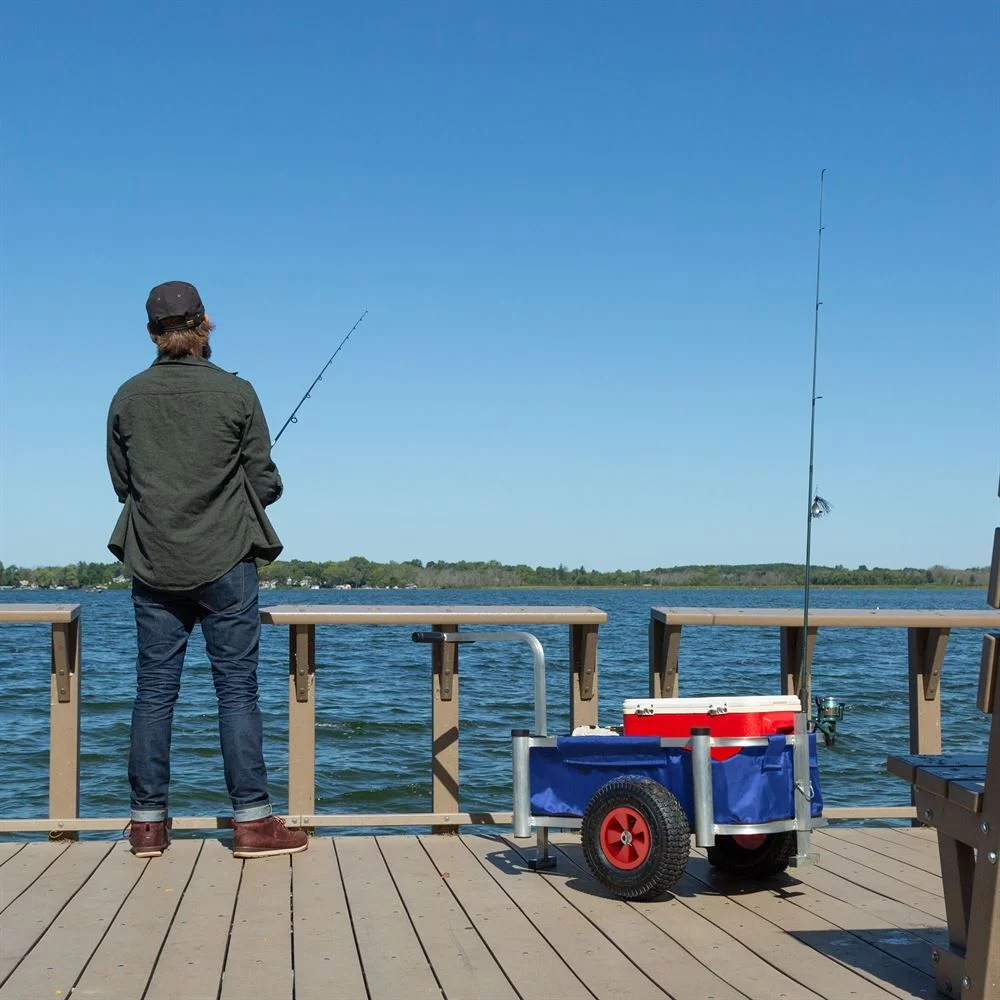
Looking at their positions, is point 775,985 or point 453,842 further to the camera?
point 453,842

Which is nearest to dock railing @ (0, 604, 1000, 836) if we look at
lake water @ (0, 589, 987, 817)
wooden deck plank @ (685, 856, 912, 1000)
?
→ wooden deck plank @ (685, 856, 912, 1000)

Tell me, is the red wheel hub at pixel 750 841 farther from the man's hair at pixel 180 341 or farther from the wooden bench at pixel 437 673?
the man's hair at pixel 180 341

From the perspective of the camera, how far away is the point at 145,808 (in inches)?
151

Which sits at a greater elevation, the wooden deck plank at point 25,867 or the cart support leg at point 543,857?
the cart support leg at point 543,857

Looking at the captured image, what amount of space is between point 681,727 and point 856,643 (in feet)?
94.0

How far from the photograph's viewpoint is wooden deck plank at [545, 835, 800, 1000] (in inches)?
102

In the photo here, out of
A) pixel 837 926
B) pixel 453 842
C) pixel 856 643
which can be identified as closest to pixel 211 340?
pixel 453 842

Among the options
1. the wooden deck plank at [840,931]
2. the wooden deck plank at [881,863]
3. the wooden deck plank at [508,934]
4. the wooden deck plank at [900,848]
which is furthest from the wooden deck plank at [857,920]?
the wooden deck plank at [508,934]

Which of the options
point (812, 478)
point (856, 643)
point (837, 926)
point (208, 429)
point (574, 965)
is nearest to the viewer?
point (574, 965)

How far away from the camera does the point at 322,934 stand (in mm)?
2982

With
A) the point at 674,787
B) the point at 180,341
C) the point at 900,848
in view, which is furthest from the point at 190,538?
the point at 900,848

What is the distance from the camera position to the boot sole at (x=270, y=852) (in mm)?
3789

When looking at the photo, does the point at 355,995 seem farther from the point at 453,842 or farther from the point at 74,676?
the point at 74,676

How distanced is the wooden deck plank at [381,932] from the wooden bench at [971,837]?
0.99 metres
